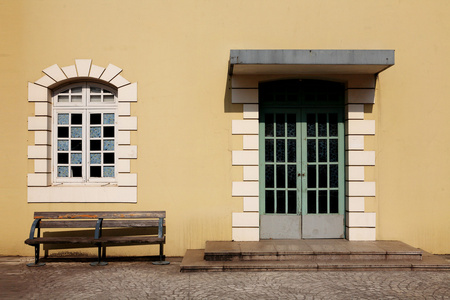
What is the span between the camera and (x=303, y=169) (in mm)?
7977

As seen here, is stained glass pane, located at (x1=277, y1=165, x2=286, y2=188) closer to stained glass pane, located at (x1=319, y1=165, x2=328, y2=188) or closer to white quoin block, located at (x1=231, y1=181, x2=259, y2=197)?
white quoin block, located at (x1=231, y1=181, x2=259, y2=197)

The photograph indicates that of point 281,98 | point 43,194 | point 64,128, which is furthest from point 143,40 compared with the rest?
point 43,194

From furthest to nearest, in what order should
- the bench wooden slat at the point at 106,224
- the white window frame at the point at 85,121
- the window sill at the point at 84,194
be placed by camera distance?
the white window frame at the point at 85,121 → the window sill at the point at 84,194 → the bench wooden slat at the point at 106,224

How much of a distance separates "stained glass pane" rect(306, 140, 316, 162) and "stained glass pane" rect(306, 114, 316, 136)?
0.16 metres

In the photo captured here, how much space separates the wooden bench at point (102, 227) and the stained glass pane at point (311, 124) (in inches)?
118

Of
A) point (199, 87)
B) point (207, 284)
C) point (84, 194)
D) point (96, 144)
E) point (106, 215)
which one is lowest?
point (207, 284)

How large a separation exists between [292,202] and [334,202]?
774 mm

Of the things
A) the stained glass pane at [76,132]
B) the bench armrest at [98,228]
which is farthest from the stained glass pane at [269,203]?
the stained glass pane at [76,132]

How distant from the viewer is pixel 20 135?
7.69 m

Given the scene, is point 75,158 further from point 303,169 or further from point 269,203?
point 303,169

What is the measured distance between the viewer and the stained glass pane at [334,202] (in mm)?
8005

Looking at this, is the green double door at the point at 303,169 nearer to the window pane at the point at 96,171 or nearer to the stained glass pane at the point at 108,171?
the stained glass pane at the point at 108,171

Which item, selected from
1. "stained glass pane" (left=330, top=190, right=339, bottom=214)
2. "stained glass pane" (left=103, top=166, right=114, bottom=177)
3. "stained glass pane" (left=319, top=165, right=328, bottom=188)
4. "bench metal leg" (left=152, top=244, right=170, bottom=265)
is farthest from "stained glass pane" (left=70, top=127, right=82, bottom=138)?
"stained glass pane" (left=330, top=190, right=339, bottom=214)

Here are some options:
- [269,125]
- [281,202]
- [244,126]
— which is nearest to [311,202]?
[281,202]
